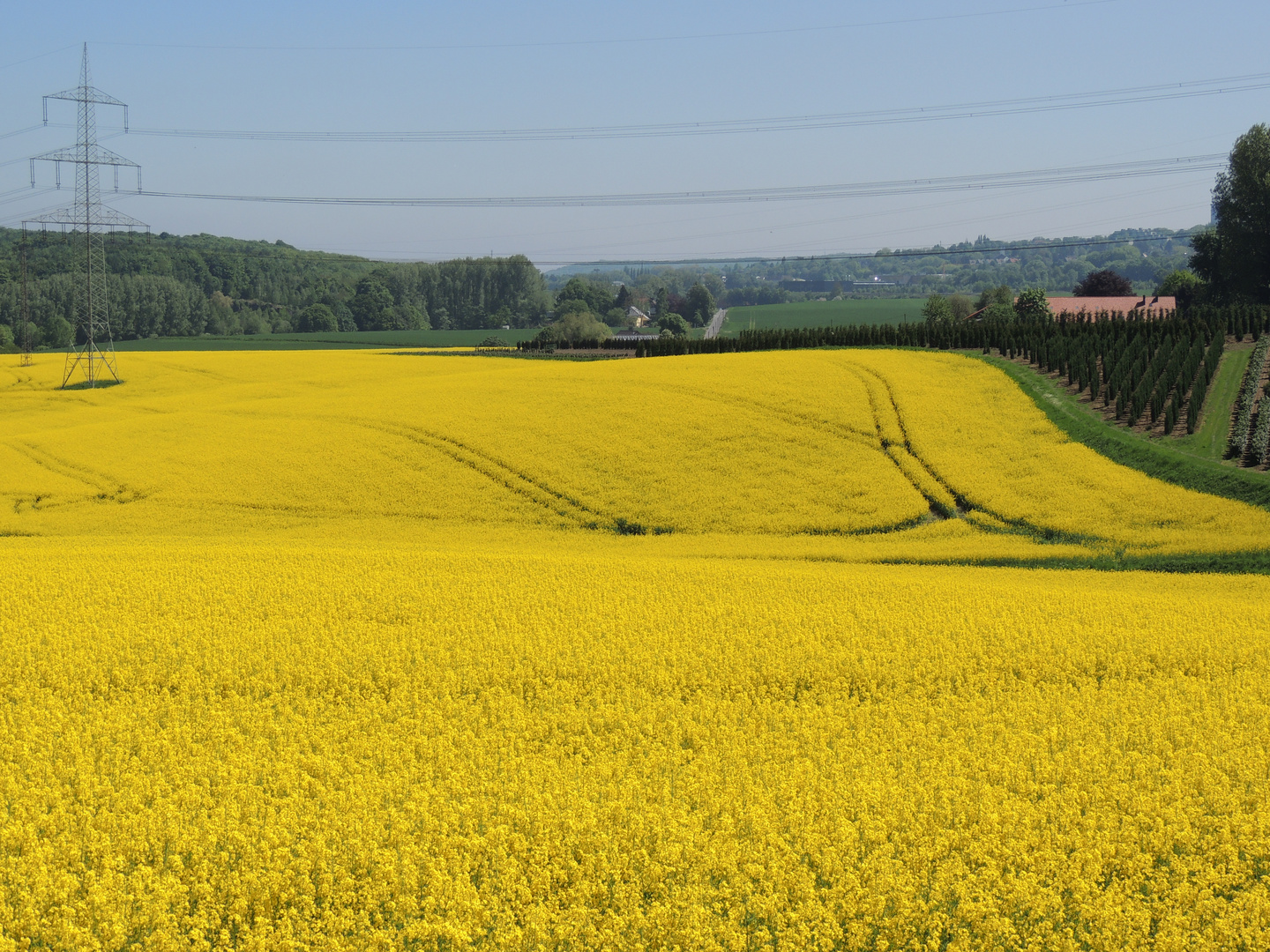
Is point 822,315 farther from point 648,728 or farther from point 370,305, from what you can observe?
point 648,728

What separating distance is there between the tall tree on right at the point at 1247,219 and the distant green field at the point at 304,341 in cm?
6708

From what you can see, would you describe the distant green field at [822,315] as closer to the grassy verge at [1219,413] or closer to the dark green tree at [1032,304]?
the dark green tree at [1032,304]

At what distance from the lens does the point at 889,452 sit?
3672 cm

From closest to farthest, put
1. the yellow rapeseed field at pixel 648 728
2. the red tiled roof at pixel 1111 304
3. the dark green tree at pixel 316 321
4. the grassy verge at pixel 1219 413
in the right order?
the yellow rapeseed field at pixel 648 728 < the grassy verge at pixel 1219 413 < the red tiled roof at pixel 1111 304 < the dark green tree at pixel 316 321

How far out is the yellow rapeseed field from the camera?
1026cm

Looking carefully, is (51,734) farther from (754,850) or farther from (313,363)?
(313,363)

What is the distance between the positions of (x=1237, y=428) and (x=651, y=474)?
68.8ft

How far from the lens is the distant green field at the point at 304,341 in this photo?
98.8 meters

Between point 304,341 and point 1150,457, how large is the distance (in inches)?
3554

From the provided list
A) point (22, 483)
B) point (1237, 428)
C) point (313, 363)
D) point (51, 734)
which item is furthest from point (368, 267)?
point (51, 734)

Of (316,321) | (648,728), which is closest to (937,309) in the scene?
(316,321)

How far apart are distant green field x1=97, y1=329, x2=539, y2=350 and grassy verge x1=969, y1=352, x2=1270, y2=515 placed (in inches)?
2706

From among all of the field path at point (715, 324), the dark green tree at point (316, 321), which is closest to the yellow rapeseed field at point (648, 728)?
the dark green tree at point (316, 321)

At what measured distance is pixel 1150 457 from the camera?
3422 centimetres
